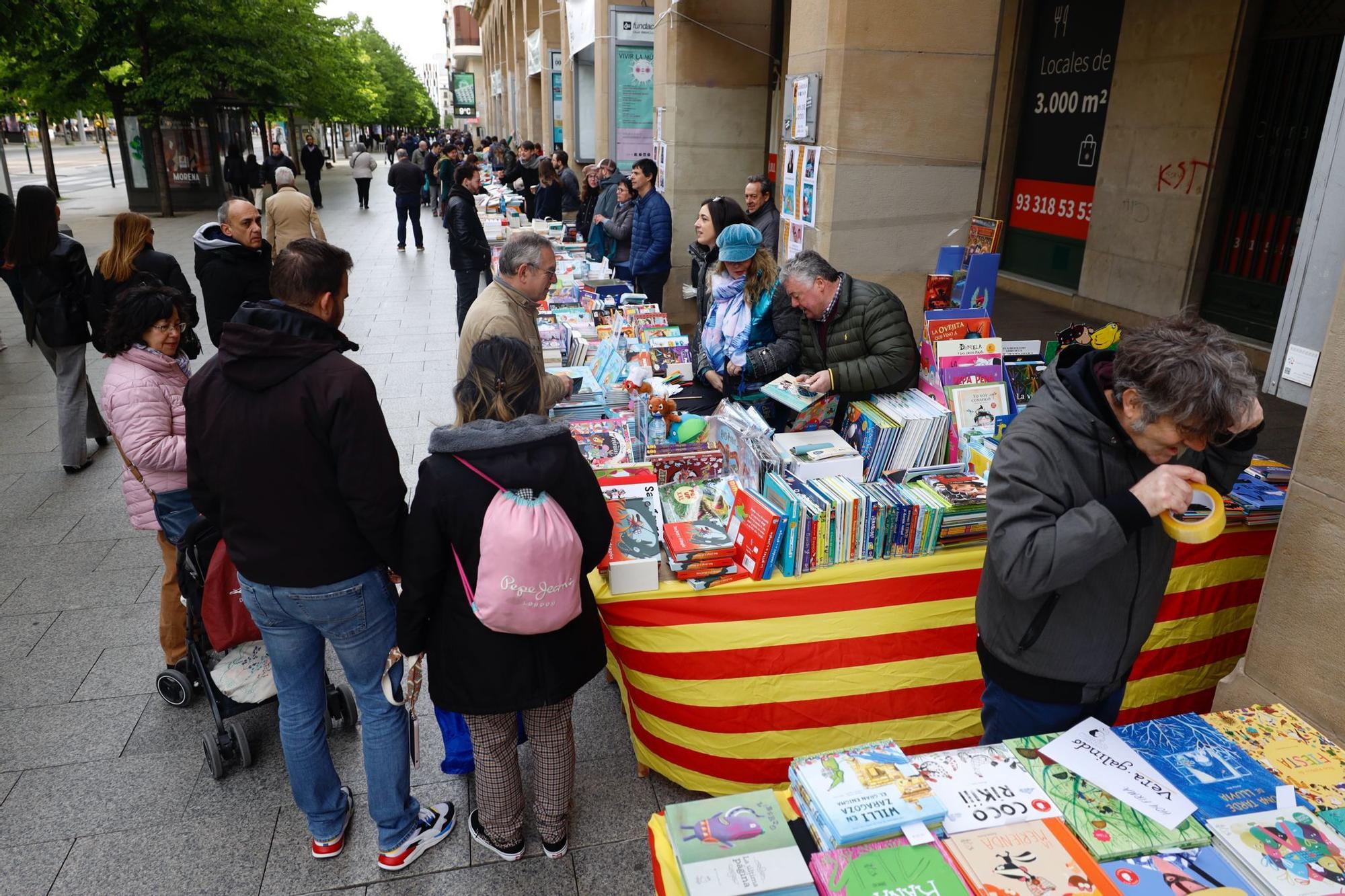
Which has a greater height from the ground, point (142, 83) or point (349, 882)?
point (142, 83)

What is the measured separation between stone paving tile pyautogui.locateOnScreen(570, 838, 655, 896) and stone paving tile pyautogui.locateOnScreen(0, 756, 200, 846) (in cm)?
156

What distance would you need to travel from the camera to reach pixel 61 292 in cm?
585

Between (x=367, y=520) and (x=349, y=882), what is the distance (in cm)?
133

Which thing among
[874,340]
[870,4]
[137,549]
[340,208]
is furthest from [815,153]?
[340,208]

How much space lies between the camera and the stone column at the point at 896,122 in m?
5.52

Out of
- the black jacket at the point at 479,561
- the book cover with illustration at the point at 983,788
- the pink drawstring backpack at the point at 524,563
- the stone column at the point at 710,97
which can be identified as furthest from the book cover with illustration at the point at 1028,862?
the stone column at the point at 710,97

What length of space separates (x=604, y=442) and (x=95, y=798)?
2411mm

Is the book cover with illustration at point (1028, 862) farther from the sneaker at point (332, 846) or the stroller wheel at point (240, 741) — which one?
the stroller wheel at point (240, 741)

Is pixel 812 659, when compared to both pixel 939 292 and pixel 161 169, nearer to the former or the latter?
pixel 939 292

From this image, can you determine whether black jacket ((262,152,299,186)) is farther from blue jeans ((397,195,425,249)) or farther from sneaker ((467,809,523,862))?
sneaker ((467,809,523,862))

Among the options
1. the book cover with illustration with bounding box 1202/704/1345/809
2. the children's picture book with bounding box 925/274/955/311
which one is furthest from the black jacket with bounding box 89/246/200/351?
the book cover with illustration with bounding box 1202/704/1345/809

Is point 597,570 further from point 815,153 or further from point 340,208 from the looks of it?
point 340,208

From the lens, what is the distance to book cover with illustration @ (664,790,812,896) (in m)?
1.74

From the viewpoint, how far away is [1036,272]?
40.2 feet
